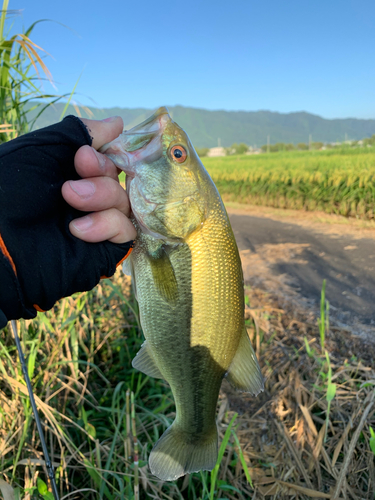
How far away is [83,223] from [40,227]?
15 centimetres

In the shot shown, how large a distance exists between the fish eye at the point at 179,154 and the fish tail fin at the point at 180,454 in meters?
1.18

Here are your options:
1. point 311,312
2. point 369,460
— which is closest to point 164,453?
point 369,460

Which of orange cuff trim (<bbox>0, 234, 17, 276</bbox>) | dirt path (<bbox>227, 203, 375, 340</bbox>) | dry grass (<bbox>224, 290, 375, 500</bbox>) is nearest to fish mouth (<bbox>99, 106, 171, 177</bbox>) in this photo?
orange cuff trim (<bbox>0, 234, 17, 276</bbox>)

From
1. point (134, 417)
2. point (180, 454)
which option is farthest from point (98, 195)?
point (134, 417)

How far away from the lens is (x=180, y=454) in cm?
146

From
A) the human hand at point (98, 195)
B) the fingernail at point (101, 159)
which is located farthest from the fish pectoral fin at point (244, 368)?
the fingernail at point (101, 159)

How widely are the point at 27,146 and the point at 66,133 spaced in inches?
5.8

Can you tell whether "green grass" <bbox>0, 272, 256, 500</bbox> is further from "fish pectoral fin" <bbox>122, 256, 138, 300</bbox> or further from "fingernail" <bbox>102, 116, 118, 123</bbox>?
"fingernail" <bbox>102, 116, 118, 123</bbox>

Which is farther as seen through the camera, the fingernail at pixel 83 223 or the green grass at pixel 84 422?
the green grass at pixel 84 422

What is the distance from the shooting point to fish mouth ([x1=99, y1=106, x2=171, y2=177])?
130 cm

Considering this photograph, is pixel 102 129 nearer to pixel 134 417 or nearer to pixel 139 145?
pixel 139 145

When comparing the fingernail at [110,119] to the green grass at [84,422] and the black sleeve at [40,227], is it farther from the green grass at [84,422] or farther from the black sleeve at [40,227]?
the green grass at [84,422]

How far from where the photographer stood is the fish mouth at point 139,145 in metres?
1.30

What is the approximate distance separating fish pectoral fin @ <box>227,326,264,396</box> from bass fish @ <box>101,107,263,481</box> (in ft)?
0.14
